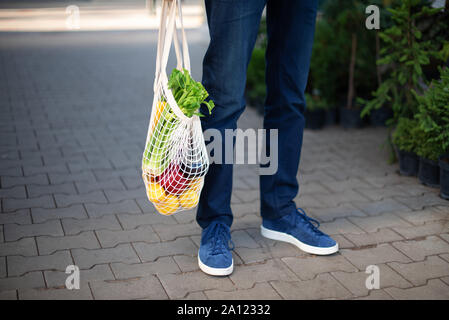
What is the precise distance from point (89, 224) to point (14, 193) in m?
0.73

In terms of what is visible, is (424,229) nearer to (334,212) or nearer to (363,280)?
(334,212)

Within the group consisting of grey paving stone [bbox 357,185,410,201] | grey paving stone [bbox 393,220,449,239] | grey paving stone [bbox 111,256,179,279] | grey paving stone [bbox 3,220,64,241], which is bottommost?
grey paving stone [bbox 111,256,179,279]

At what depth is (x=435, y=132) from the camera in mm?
3674

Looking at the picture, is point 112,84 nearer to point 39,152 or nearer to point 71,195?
point 39,152

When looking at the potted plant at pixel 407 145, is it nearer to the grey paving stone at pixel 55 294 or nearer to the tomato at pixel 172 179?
the tomato at pixel 172 179

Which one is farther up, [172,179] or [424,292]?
[172,179]

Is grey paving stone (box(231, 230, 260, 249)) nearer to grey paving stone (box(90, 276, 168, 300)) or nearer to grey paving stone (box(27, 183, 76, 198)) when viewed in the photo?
grey paving stone (box(90, 276, 168, 300))

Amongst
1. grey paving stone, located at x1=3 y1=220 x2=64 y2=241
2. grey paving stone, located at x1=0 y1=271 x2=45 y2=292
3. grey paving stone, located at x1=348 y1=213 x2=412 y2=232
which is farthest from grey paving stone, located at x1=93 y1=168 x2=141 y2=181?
grey paving stone, located at x1=348 y1=213 x2=412 y2=232

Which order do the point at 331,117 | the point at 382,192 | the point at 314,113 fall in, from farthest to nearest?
1. the point at 331,117
2. the point at 314,113
3. the point at 382,192

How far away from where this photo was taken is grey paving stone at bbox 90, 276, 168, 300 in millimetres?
2461

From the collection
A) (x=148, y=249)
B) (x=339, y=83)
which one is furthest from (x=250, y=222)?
(x=339, y=83)

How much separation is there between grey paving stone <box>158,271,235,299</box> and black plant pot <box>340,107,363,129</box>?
314 cm

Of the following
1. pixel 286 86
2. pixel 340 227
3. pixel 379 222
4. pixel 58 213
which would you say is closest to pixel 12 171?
pixel 58 213

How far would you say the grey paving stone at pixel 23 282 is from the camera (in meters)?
2.50
